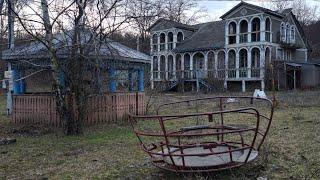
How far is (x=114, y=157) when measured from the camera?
7852mm

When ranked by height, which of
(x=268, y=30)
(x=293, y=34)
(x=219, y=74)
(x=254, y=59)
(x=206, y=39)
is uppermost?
(x=293, y=34)

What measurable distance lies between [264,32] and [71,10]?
1111 inches

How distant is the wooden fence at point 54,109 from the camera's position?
13664mm

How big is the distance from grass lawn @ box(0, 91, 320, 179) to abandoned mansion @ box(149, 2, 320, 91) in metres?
24.8

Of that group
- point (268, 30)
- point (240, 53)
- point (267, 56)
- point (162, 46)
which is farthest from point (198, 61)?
point (268, 30)

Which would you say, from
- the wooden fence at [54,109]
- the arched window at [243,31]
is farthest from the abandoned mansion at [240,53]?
the wooden fence at [54,109]

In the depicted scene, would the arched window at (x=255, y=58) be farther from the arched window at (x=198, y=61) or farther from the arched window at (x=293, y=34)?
the arched window at (x=198, y=61)

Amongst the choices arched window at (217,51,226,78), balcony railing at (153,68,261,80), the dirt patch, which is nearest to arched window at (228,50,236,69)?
arched window at (217,51,226,78)

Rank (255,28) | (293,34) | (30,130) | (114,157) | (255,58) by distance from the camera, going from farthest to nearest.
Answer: (293,34), (255,28), (255,58), (30,130), (114,157)

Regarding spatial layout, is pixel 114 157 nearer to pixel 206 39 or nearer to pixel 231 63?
pixel 231 63

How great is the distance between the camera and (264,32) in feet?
Result: 120

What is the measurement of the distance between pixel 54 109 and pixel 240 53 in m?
28.2

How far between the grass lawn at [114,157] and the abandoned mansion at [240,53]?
81.3 ft

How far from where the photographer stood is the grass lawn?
6.07m
